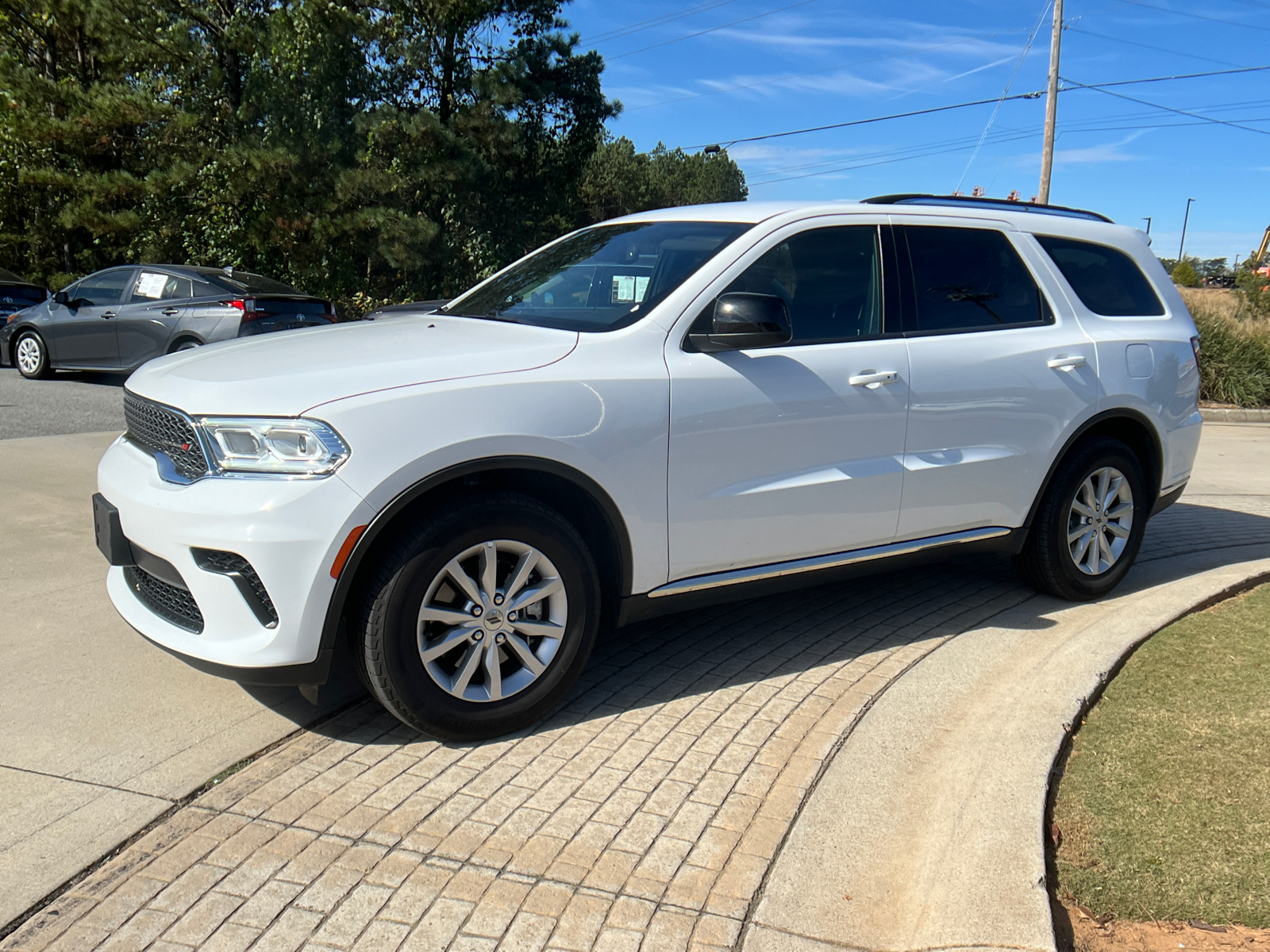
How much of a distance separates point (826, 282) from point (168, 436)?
8.43ft

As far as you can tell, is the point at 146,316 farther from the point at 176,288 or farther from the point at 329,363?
the point at 329,363

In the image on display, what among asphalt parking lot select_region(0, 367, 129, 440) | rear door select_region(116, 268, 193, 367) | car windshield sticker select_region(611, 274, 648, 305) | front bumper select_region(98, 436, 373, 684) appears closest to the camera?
front bumper select_region(98, 436, 373, 684)

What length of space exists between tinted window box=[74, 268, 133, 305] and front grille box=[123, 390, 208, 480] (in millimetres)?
10123

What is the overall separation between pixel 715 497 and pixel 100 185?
22023 millimetres

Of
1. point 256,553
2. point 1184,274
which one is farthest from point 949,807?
point 1184,274

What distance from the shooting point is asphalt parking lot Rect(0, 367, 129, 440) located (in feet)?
31.1

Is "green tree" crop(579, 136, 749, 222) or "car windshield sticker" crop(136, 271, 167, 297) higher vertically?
"green tree" crop(579, 136, 749, 222)

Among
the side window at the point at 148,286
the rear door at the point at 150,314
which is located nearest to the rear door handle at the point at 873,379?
the rear door at the point at 150,314

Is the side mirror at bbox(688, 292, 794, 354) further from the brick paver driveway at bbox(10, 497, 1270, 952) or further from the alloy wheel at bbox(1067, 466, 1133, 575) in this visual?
the alloy wheel at bbox(1067, 466, 1133, 575)

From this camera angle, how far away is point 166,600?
355cm

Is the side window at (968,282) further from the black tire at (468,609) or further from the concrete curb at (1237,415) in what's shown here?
the concrete curb at (1237,415)

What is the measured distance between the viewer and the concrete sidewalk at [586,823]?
2.60m

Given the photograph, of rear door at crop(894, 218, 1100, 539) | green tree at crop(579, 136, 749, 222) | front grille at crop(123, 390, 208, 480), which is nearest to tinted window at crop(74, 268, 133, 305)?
front grille at crop(123, 390, 208, 480)

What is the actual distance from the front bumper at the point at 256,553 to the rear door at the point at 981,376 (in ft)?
7.97
